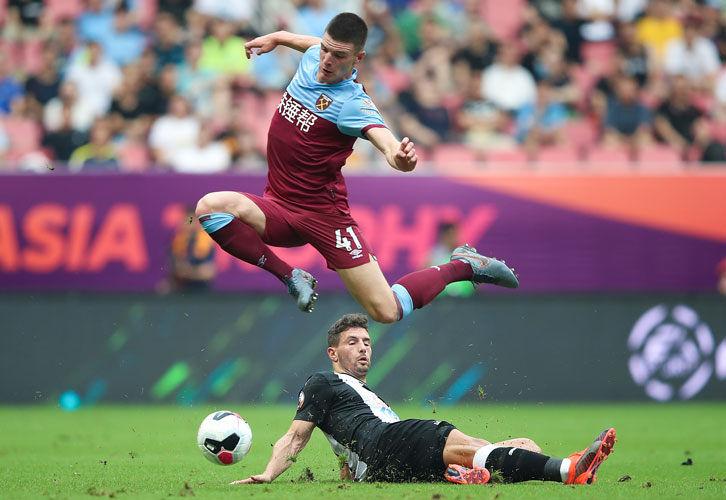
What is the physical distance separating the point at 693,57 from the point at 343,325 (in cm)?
1143

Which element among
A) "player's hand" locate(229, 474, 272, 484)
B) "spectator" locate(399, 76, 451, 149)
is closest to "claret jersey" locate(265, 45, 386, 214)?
"player's hand" locate(229, 474, 272, 484)

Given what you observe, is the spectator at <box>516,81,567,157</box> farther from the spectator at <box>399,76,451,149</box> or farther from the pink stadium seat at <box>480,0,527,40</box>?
the pink stadium seat at <box>480,0,527,40</box>

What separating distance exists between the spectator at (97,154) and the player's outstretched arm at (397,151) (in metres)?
7.79

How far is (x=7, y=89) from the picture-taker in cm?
1583

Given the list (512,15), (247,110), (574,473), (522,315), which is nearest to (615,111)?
(512,15)

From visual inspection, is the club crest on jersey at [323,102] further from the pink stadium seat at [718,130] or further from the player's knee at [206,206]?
the pink stadium seat at [718,130]

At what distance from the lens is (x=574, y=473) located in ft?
23.6

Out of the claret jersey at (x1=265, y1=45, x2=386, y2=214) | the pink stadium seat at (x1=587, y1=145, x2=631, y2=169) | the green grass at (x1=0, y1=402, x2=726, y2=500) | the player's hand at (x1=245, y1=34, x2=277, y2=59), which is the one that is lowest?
the green grass at (x1=0, y1=402, x2=726, y2=500)

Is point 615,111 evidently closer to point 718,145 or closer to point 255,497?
point 718,145

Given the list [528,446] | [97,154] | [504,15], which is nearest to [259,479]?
[528,446]

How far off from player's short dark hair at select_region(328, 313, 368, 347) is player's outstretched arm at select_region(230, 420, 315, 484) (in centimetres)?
71

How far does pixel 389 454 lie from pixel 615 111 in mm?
10115

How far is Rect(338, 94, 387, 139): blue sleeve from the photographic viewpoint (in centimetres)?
766

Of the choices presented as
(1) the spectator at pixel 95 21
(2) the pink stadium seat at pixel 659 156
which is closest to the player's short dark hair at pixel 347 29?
(2) the pink stadium seat at pixel 659 156
